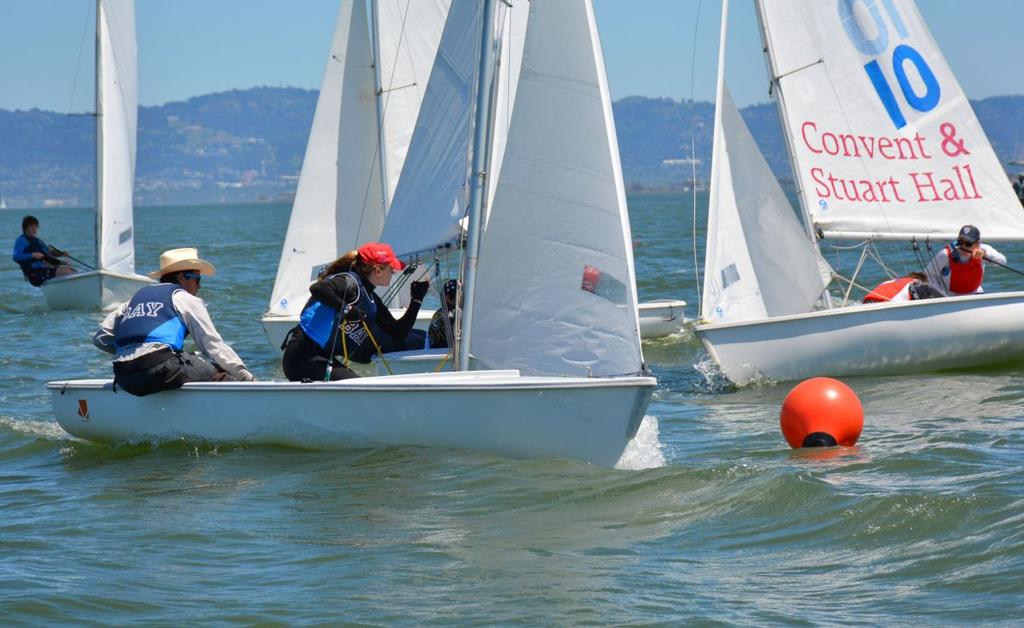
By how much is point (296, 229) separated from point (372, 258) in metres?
6.31

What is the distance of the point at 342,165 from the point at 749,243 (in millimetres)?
4506

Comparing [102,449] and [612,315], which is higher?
[612,315]

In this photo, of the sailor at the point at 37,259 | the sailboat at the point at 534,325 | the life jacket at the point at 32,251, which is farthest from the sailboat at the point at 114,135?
the sailboat at the point at 534,325

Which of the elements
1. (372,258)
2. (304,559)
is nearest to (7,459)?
(372,258)

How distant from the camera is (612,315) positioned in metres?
7.39

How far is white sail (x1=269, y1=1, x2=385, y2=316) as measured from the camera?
1396cm

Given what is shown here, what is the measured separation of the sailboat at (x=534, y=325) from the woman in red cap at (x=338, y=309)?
1.04ft

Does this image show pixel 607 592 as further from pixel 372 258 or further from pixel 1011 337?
pixel 1011 337

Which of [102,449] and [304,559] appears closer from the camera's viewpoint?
[304,559]

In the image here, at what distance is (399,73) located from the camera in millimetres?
13477

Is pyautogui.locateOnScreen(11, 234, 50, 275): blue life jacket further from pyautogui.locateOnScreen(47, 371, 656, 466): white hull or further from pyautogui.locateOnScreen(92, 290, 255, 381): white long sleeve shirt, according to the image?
pyautogui.locateOnScreen(92, 290, 255, 381): white long sleeve shirt

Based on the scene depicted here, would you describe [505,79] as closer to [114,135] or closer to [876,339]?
[876,339]

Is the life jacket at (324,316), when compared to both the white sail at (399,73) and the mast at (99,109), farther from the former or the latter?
the mast at (99,109)

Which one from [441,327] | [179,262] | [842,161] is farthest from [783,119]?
[179,262]
